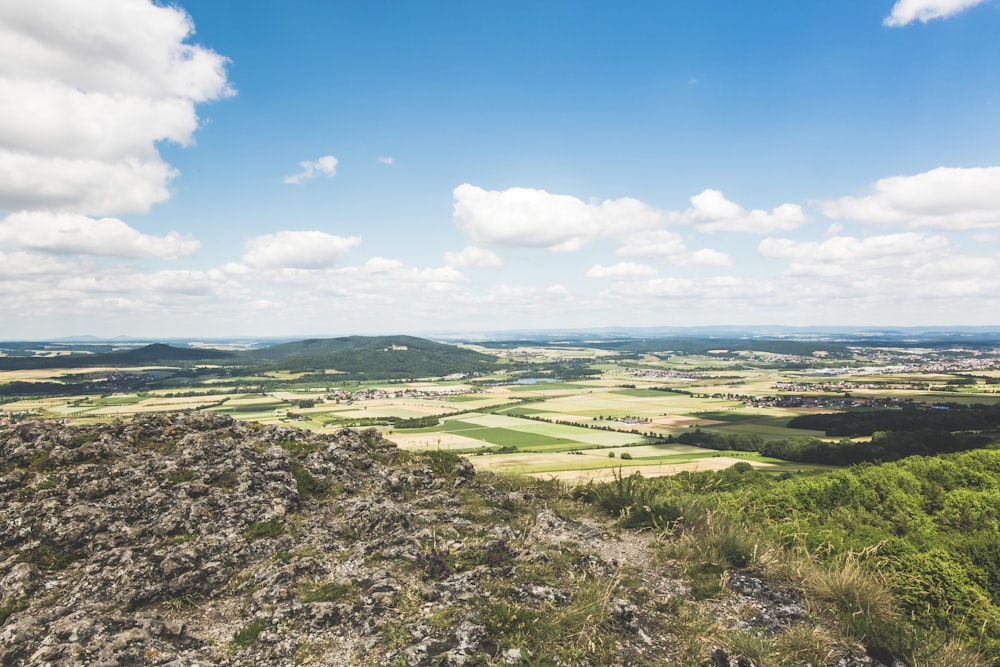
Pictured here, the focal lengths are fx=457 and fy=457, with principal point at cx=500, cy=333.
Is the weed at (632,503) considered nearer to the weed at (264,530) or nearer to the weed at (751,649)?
the weed at (751,649)

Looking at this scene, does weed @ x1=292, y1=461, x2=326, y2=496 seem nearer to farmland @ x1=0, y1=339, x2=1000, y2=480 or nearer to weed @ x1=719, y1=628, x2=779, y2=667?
weed @ x1=719, y1=628, x2=779, y2=667

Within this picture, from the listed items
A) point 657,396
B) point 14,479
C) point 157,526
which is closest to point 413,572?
point 157,526

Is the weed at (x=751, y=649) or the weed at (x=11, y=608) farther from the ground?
the weed at (x=11, y=608)

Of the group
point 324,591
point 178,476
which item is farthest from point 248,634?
point 178,476

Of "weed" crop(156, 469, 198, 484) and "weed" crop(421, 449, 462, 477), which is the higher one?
"weed" crop(156, 469, 198, 484)

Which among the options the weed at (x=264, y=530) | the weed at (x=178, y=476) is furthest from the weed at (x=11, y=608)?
Result: the weed at (x=178, y=476)

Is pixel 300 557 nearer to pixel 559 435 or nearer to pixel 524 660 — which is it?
pixel 524 660

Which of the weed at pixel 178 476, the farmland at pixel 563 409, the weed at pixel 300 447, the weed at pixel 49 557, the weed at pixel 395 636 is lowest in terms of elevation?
the farmland at pixel 563 409

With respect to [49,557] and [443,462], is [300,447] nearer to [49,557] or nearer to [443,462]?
[443,462]

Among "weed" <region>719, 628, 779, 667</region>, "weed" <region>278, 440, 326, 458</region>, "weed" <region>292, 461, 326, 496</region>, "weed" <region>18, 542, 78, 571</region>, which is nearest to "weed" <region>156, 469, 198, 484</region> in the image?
"weed" <region>292, 461, 326, 496</region>
